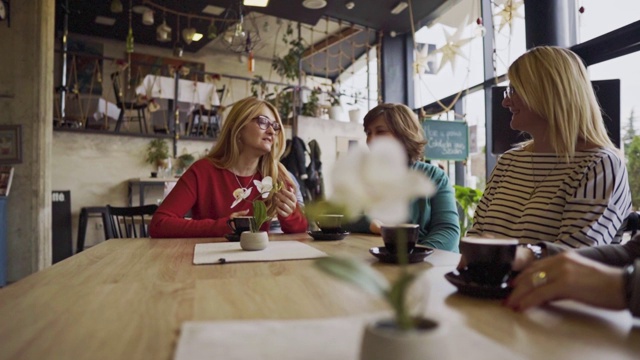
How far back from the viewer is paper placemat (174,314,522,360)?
1.53 feet

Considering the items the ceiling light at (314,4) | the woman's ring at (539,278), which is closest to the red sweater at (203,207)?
the woman's ring at (539,278)

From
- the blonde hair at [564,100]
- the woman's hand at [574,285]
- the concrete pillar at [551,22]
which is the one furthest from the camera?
the concrete pillar at [551,22]

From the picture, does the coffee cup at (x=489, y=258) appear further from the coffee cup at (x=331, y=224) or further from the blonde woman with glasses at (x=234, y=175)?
the blonde woman with glasses at (x=234, y=175)

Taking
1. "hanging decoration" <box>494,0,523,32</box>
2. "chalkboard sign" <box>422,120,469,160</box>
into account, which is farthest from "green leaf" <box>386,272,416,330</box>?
"chalkboard sign" <box>422,120,469,160</box>

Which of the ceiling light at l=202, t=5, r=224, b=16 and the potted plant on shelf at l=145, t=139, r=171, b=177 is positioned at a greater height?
the ceiling light at l=202, t=5, r=224, b=16

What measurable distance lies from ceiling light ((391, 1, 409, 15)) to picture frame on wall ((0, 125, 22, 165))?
4805mm

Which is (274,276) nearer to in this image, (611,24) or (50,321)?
(50,321)

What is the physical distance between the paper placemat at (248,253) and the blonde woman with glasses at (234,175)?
0.43 metres

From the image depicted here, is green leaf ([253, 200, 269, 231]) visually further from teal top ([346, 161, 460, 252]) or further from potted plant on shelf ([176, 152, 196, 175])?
potted plant on shelf ([176, 152, 196, 175])

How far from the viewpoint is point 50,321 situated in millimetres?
619

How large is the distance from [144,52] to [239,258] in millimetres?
9313

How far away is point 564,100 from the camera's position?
1.43m

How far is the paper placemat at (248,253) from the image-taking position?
3.65 feet

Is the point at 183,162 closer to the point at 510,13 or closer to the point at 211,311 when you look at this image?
the point at 510,13
